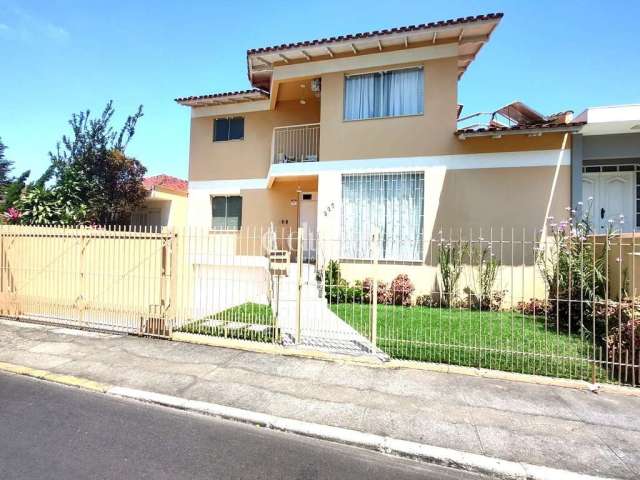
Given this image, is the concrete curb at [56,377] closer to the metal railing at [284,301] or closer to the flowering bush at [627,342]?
the metal railing at [284,301]

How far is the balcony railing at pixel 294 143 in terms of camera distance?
45.7 feet

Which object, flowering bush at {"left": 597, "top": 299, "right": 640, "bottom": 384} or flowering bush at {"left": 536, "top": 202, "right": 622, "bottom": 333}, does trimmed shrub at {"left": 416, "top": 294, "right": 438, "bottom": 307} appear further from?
flowering bush at {"left": 597, "top": 299, "right": 640, "bottom": 384}

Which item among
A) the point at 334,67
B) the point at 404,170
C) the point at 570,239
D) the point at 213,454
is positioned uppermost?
the point at 334,67

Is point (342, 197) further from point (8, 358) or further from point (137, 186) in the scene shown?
point (137, 186)

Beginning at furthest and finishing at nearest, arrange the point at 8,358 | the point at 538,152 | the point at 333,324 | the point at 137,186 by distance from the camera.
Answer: the point at 137,186 < the point at 538,152 < the point at 333,324 < the point at 8,358

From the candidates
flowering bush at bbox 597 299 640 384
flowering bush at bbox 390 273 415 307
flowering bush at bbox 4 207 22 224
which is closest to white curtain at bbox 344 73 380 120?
flowering bush at bbox 390 273 415 307

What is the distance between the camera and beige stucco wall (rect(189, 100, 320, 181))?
1534cm

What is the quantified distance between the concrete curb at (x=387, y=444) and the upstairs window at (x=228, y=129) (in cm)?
1299

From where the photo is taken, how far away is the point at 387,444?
3760mm

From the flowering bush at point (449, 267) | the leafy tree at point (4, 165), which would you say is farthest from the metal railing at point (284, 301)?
the leafy tree at point (4, 165)

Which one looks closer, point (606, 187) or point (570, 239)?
point (570, 239)

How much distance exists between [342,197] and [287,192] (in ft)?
14.0

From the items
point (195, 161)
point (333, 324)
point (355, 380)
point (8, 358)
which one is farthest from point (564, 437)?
point (195, 161)

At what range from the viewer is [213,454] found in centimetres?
356
